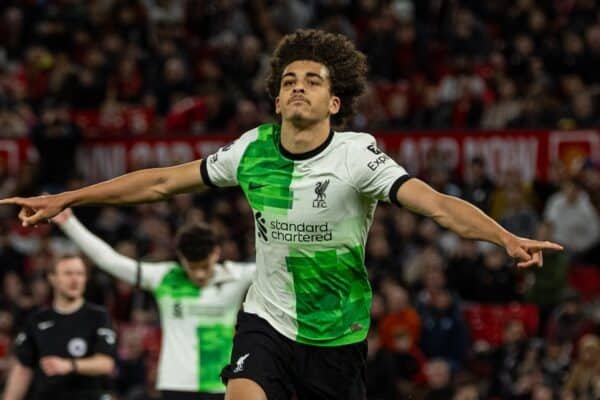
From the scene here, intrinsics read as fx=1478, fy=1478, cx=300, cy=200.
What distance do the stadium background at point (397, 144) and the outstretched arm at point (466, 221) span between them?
19.0 feet

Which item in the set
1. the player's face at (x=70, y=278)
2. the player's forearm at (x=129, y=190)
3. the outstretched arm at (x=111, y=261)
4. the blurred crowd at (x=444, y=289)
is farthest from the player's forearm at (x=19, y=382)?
the player's forearm at (x=129, y=190)

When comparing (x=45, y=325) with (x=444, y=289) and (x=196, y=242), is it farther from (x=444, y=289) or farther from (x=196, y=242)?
(x=444, y=289)

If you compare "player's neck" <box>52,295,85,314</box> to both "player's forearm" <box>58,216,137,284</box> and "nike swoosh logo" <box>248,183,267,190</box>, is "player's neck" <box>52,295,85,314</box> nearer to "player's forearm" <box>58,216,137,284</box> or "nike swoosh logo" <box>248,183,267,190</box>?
"player's forearm" <box>58,216,137,284</box>

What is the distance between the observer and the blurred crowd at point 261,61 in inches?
673

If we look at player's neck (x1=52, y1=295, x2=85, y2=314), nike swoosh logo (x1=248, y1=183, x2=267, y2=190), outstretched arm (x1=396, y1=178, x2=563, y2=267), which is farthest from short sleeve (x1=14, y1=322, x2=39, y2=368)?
outstretched arm (x1=396, y1=178, x2=563, y2=267)

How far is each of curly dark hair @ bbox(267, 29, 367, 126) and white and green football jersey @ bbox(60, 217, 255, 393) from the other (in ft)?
9.36

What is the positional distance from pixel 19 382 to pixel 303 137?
12.5 ft

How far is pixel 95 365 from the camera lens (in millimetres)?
9719

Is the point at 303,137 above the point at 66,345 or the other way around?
above

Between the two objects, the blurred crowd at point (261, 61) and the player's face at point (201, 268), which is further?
the blurred crowd at point (261, 61)

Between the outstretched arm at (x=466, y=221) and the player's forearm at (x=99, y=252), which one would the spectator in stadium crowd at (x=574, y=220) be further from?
the outstretched arm at (x=466, y=221)

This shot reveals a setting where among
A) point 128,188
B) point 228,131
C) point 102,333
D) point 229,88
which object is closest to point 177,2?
point 229,88

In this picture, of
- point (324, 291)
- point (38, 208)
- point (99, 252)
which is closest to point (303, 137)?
point (324, 291)

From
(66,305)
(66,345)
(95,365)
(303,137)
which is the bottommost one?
(95,365)
